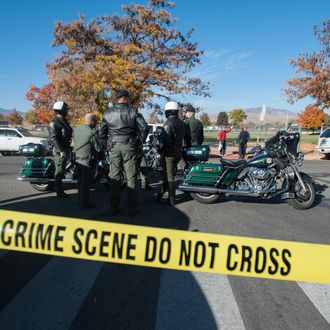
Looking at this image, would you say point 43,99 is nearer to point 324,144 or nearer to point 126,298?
point 324,144

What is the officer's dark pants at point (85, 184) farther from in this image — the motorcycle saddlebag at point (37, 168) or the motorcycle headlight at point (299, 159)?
the motorcycle headlight at point (299, 159)

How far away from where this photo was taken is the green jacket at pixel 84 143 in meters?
5.90

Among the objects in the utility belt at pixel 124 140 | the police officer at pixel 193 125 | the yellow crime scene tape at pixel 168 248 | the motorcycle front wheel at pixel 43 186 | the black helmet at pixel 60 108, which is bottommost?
the motorcycle front wheel at pixel 43 186

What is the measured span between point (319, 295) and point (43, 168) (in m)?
5.84

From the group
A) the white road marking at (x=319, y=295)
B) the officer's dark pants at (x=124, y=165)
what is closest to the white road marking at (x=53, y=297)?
the officer's dark pants at (x=124, y=165)

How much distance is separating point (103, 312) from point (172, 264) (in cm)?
95

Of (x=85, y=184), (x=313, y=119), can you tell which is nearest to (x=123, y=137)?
(x=85, y=184)

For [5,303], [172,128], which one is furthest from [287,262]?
[172,128]

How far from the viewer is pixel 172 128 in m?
6.00

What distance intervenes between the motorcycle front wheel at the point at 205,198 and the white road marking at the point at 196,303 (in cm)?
320

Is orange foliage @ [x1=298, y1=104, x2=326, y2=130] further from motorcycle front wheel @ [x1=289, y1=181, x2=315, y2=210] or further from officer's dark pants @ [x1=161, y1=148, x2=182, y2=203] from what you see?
officer's dark pants @ [x1=161, y1=148, x2=182, y2=203]

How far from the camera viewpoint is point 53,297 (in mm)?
2857

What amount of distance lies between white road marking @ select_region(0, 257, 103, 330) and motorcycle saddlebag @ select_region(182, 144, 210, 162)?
12.3 ft

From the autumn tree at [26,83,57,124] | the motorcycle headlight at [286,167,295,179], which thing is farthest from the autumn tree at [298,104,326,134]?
the motorcycle headlight at [286,167,295,179]
